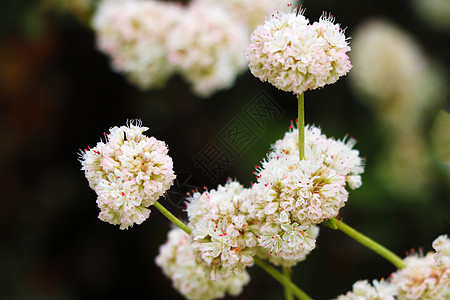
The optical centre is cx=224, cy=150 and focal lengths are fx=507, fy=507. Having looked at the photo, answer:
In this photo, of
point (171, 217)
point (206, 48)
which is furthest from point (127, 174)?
point (206, 48)

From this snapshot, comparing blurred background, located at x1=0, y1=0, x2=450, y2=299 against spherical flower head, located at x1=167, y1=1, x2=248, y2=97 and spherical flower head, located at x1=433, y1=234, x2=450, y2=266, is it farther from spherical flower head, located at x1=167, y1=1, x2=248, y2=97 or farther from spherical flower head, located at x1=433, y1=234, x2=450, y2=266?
spherical flower head, located at x1=433, y1=234, x2=450, y2=266

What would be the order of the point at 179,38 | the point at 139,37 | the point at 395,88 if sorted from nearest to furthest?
the point at 179,38 → the point at 139,37 → the point at 395,88

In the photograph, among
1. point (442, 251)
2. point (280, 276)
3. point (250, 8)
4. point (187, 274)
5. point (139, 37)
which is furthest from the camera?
point (250, 8)

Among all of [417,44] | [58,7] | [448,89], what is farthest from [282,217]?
[417,44]

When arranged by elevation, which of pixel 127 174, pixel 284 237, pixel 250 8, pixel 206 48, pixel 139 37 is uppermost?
pixel 250 8

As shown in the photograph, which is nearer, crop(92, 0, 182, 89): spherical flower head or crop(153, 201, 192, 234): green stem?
crop(153, 201, 192, 234): green stem

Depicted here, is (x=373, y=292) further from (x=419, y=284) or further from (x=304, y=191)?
(x=304, y=191)

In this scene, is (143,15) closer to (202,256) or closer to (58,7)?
(58,7)

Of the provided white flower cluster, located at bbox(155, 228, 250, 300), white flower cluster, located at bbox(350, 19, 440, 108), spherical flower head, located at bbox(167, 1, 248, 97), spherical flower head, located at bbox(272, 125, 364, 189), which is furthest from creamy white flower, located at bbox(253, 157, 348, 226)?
white flower cluster, located at bbox(350, 19, 440, 108)
